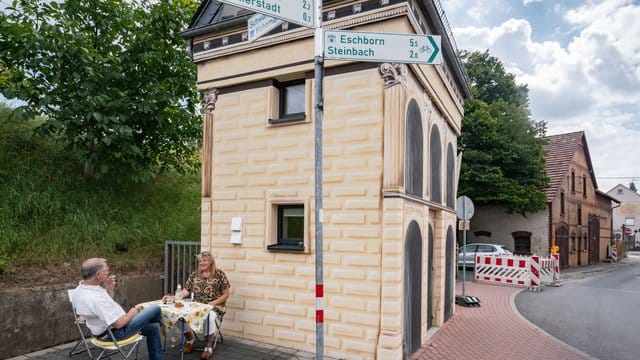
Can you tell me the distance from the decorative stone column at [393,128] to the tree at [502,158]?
17.9 meters

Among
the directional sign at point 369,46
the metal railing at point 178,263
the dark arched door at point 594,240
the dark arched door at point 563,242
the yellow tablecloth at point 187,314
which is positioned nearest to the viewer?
the directional sign at point 369,46

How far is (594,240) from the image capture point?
34.6 meters

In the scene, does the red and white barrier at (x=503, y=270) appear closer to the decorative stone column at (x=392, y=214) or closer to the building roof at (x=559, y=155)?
the building roof at (x=559, y=155)

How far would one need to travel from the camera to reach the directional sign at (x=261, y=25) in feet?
14.0

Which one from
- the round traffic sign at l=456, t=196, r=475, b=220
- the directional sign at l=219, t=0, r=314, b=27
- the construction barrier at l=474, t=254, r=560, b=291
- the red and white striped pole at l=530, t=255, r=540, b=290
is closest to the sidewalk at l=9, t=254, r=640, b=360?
the round traffic sign at l=456, t=196, r=475, b=220

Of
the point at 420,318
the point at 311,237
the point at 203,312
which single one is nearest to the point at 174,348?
the point at 203,312

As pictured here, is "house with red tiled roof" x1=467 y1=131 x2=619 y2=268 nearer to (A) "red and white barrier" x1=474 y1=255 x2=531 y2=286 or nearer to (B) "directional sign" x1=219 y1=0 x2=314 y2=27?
(A) "red and white barrier" x1=474 y1=255 x2=531 y2=286

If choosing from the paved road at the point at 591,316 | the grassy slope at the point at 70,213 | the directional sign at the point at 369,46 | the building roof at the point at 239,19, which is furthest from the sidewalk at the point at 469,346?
the building roof at the point at 239,19

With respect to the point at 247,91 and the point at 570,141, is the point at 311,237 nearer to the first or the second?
the point at 247,91

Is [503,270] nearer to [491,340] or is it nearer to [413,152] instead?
A: [491,340]

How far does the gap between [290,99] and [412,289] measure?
367 centimetres

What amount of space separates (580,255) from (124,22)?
32021 millimetres

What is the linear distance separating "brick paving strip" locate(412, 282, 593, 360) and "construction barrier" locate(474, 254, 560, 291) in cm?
545

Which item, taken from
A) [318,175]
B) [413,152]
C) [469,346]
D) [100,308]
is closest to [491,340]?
[469,346]
